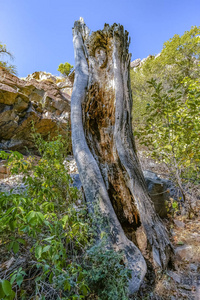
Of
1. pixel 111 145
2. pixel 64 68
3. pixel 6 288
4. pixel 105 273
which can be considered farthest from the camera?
pixel 64 68

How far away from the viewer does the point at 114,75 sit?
2326mm

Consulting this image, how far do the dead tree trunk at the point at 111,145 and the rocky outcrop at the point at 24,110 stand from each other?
444cm

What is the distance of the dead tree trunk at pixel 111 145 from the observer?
1.53 m

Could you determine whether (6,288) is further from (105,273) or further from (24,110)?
(24,110)

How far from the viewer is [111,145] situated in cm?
209

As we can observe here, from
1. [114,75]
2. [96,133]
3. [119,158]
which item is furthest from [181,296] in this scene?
[114,75]

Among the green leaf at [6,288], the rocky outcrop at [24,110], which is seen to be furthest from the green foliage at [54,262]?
the rocky outcrop at [24,110]

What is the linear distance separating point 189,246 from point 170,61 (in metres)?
16.1

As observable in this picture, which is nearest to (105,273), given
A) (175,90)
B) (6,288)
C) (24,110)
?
(6,288)

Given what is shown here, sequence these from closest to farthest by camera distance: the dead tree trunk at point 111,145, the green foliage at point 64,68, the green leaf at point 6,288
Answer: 1. the green leaf at point 6,288
2. the dead tree trunk at point 111,145
3. the green foliage at point 64,68

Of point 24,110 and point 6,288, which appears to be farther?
point 24,110

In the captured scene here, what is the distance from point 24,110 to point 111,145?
22.8 feet

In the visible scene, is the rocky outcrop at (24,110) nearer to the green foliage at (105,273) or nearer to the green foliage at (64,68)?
the green foliage at (105,273)

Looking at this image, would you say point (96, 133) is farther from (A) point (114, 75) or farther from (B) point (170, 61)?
(B) point (170, 61)
